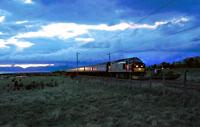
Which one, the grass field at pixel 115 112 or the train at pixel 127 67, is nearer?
the grass field at pixel 115 112

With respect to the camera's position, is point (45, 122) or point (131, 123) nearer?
point (131, 123)

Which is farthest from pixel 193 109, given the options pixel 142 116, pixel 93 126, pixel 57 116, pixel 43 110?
pixel 43 110

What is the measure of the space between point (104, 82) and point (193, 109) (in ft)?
68.9

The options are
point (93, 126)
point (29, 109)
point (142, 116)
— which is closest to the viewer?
point (93, 126)

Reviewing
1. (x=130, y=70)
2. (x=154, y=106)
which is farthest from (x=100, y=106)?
(x=130, y=70)

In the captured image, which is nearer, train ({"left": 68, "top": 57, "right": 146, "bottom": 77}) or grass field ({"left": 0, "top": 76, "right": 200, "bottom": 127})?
grass field ({"left": 0, "top": 76, "right": 200, "bottom": 127})

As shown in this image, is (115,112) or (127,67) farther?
(127,67)

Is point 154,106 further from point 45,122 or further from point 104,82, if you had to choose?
point 104,82

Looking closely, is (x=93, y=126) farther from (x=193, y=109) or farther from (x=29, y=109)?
(x=29, y=109)

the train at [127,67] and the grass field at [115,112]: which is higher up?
the train at [127,67]

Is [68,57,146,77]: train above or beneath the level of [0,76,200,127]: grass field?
above

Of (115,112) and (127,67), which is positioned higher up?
(127,67)

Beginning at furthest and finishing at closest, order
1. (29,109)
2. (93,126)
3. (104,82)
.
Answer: (104,82) → (29,109) → (93,126)

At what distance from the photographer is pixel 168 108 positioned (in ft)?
58.9
